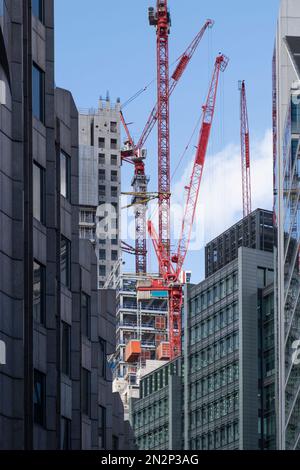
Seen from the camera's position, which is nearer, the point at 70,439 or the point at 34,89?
the point at 34,89

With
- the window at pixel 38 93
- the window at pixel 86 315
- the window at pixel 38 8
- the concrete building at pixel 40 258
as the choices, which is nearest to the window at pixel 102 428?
the concrete building at pixel 40 258

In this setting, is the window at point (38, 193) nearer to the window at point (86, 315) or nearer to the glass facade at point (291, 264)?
the window at point (86, 315)

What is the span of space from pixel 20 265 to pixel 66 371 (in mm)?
14179

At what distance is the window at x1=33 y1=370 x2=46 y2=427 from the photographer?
201 ft

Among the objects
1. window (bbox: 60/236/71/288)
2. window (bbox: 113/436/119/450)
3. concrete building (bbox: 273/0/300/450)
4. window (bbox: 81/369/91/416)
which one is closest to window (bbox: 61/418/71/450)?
window (bbox: 60/236/71/288)

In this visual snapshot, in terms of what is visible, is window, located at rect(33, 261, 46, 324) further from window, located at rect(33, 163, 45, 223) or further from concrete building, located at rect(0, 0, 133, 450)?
window, located at rect(33, 163, 45, 223)

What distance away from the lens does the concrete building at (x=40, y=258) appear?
187ft

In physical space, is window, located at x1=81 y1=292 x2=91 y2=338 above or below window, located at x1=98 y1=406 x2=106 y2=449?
above

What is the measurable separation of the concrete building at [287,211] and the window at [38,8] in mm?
89163

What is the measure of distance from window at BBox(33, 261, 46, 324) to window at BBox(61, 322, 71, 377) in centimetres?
691

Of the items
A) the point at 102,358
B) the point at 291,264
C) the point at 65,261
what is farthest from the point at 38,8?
the point at 291,264

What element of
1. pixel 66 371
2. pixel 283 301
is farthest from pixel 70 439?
pixel 283 301

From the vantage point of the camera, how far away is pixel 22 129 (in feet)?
195
